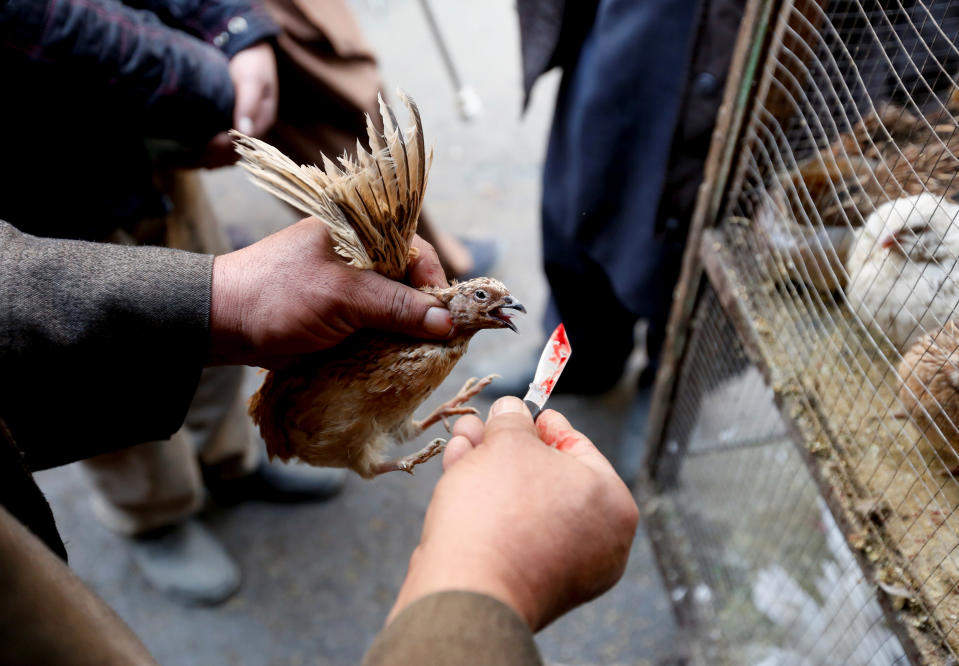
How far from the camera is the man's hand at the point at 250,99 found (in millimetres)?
1984

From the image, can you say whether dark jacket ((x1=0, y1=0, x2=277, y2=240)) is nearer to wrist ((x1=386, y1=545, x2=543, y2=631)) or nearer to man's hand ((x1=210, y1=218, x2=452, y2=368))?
man's hand ((x1=210, y1=218, x2=452, y2=368))

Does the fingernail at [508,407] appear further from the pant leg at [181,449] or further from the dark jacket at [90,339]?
the pant leg at [181,449]

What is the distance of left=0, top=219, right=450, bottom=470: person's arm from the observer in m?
1.08

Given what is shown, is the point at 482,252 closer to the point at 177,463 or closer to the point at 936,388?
the point at 177,463

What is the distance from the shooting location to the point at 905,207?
119 centimetres

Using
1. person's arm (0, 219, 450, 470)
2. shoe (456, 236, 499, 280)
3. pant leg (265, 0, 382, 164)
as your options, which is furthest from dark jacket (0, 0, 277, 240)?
shoe (456, 236, 499, 280)

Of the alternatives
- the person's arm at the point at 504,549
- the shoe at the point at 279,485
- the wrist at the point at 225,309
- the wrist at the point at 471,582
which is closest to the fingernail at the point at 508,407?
the person's arm at the point at 504,549

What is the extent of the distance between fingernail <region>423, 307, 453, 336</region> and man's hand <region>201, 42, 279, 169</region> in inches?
44.6

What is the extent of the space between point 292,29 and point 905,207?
1.94 m

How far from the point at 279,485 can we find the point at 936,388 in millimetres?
2529

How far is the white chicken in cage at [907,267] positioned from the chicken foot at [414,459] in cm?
91

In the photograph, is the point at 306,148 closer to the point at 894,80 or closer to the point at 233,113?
the point at 233,113

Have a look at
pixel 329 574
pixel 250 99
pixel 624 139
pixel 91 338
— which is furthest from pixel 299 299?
pixel 329 574

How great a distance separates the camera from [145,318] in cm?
113
